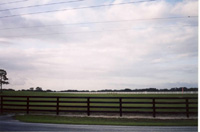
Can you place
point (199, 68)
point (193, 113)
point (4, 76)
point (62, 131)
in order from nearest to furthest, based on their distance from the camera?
1. point (199, 68)
2. point (62, 131)
3. point (193, 113)
4. point (4, 76)

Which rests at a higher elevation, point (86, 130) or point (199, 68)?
point (199, 68)

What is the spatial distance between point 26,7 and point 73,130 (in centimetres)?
740

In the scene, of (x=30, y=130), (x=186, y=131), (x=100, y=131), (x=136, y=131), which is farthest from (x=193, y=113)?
(x=30, y=130)

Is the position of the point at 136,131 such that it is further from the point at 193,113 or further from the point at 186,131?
the point at 193,113

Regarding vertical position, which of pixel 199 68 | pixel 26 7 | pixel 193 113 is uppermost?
pixel 26 7

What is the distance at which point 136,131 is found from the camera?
29.8 feet

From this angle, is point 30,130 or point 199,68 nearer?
point 199,68

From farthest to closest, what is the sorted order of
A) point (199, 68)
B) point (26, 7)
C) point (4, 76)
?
point (4, 76) < point (26, 7) < point (199, 68)

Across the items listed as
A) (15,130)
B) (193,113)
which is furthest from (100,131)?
(193,113)

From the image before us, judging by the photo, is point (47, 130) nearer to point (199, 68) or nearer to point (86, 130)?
point (86, 130)

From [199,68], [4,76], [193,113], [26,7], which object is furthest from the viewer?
[4,76]

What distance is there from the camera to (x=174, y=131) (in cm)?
917

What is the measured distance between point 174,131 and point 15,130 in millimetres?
6947

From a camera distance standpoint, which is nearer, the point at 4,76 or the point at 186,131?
the point at 186,131
